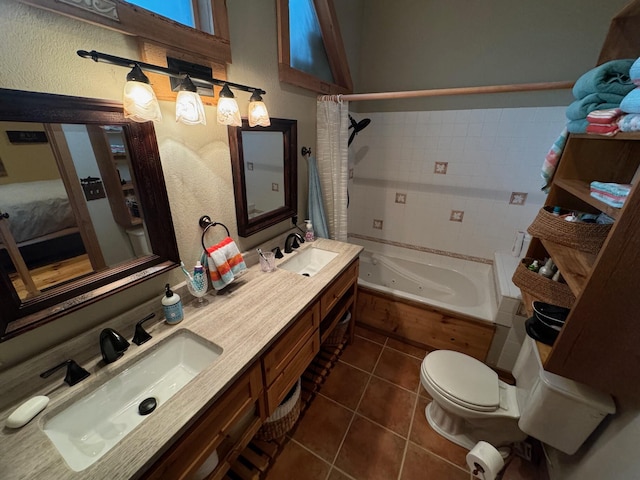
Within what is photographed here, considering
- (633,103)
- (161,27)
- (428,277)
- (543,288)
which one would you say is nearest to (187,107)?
(161,27)

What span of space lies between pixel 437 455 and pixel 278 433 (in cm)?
88

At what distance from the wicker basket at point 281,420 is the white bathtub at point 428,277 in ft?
3.37

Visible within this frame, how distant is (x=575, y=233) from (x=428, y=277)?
1664 mm

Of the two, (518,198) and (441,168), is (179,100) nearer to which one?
(441,168)

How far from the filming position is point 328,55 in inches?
76.7

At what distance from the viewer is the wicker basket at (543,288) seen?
107 cm

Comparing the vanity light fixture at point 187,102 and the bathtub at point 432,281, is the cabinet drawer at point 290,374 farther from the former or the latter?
the vanity light fixture at point 187,102

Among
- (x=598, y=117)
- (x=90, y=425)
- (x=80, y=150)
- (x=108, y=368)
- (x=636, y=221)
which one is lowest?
(x=90, y=425)

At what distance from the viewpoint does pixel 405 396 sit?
1697 millimetres

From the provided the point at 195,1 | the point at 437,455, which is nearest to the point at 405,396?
the point at 437,455

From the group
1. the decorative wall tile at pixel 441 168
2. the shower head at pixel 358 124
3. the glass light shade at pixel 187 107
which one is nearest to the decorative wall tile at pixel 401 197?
the decorative wall tile at pixel 441 168

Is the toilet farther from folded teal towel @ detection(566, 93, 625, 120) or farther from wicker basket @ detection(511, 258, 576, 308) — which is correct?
folded teal towel @ detection(566, 93, 625, 120)

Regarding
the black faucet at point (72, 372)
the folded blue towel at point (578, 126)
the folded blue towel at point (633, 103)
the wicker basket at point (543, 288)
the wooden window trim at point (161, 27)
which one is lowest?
the black faucet at point (72, 372)

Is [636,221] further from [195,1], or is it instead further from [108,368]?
[195,1]
